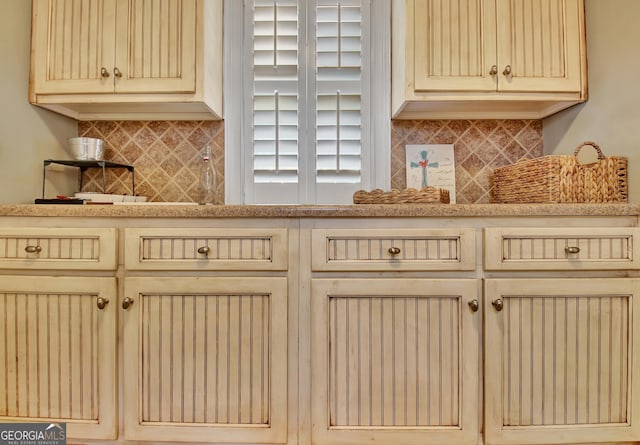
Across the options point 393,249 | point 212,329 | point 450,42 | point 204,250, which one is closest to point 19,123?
point 204,250

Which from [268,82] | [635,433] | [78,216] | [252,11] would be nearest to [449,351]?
[635,433]

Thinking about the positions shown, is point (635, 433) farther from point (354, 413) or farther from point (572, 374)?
point (354, 413)

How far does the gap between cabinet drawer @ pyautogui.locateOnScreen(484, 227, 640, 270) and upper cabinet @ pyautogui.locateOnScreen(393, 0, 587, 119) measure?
675mm

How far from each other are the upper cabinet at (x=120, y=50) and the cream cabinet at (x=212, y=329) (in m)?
0.70

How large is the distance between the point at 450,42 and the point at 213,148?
3.83 ft

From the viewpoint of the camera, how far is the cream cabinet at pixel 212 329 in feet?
3.91

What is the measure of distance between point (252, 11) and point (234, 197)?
3.03 ft

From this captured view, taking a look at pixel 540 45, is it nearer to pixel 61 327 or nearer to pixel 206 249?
pixel 206 249

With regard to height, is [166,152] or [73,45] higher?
[73,45]

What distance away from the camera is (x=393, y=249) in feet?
3.85

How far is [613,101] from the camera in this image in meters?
1.43

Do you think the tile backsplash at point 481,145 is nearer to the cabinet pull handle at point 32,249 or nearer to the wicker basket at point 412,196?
the wicker basket at point 412,196

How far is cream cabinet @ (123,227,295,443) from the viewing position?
3.91 feet

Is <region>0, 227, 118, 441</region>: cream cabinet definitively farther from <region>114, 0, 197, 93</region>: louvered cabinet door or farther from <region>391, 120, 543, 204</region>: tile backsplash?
<region>391, 120, 543, 204</region>: tile backsplash
